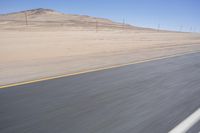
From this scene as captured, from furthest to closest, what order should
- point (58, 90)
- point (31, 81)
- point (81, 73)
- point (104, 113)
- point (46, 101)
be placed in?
point (81, 73), point (31, 81), point (58, 90), point (46, 101), point (104, 113)

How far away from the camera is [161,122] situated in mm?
4398

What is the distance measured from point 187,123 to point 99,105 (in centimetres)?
186

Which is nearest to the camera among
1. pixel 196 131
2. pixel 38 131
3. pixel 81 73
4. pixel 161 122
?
pixel 38 131

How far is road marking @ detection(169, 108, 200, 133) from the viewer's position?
4.10 metres

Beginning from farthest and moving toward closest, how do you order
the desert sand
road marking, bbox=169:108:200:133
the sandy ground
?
the desert sand → the sandy ground → road marking, bbox=169:108:200:133

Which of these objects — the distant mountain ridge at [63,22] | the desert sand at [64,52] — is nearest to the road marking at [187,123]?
the desert sand at [64,52]

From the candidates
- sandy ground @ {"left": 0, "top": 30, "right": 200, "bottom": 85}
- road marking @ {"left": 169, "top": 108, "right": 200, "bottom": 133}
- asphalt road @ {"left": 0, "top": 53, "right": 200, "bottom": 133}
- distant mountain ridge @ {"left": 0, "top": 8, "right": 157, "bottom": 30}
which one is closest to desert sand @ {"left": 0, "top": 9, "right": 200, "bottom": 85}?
sandy ground @ {"left": 0, "top": 30, "right": 200, "bottom": 85}

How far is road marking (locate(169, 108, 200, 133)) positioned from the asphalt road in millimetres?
87

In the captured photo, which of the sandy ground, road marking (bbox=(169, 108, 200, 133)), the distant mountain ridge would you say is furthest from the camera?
the distant mountain ridge

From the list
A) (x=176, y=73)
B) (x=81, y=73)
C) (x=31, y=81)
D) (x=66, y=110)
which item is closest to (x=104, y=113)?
(x=66, y=110)

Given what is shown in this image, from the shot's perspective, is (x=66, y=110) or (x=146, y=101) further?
(x=146, y=101)

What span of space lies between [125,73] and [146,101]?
360 cm

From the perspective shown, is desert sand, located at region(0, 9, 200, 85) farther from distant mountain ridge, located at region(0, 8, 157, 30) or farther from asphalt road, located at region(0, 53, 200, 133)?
distant mountain ridge, located at region(0, 8, 157, 30)

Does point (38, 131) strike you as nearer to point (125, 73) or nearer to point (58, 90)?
point (58, 90)
